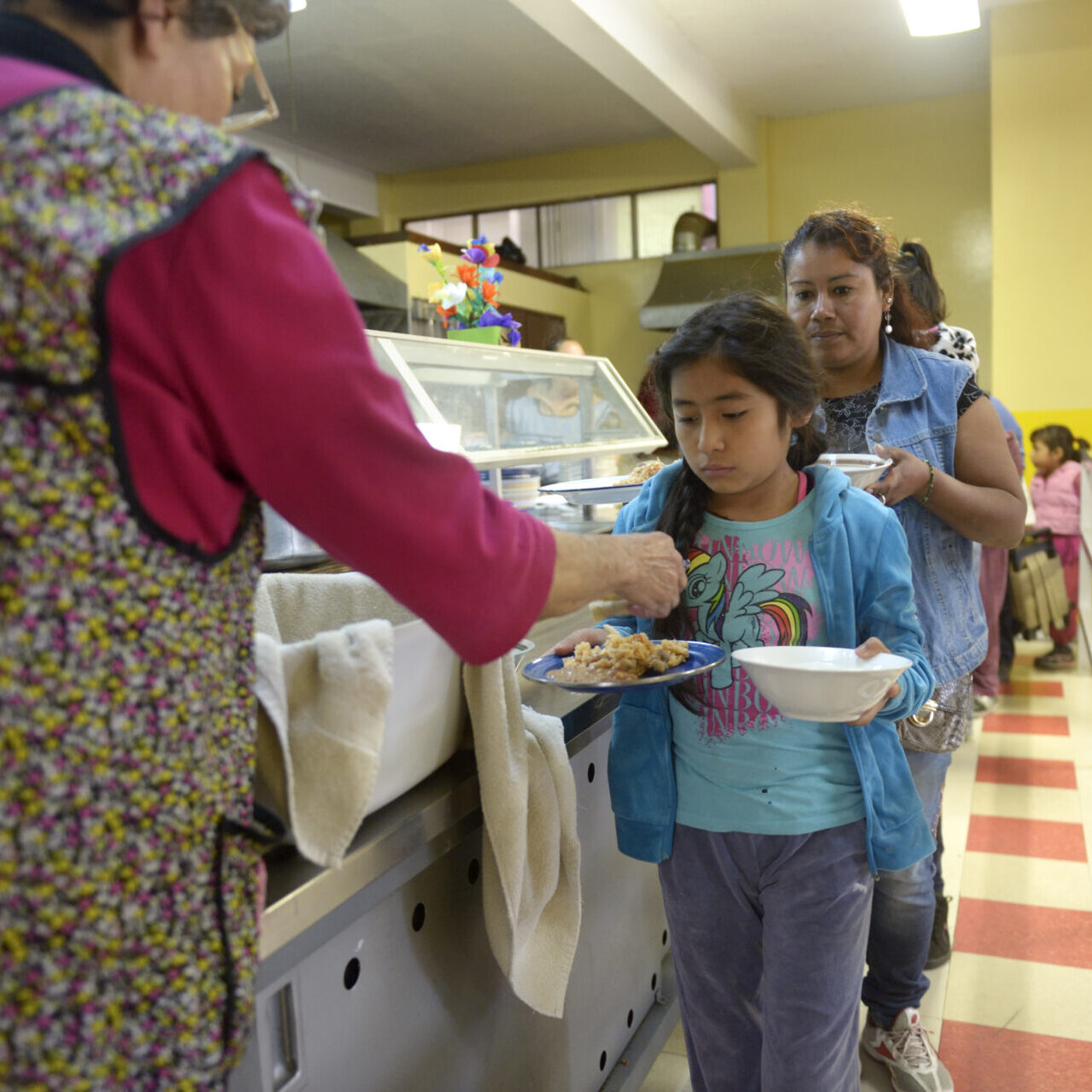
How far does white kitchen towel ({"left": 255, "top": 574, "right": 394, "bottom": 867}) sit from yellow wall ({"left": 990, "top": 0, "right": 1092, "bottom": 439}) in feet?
→ 20.3

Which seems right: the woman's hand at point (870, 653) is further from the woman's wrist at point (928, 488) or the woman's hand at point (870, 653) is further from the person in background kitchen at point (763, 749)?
the woman's wrist at point (928, 488)

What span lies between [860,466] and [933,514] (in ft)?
0.97

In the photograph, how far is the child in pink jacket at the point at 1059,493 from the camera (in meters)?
5.76

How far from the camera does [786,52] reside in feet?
23.8

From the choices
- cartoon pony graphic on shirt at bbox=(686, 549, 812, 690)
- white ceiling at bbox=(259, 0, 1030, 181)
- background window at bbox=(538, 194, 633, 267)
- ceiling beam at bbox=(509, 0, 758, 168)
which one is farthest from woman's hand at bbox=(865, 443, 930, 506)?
background window at bbox=(538, 194, 633, 267)

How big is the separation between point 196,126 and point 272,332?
0.17 meters

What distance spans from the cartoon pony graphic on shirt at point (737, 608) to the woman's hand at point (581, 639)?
6.3 inches

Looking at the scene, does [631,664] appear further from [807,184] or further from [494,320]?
[807,184]

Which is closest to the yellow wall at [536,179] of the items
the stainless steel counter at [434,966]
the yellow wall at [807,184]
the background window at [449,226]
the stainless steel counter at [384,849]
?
the yellow wall at [807,184]

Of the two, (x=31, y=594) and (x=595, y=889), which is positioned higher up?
(x=31, y=594)

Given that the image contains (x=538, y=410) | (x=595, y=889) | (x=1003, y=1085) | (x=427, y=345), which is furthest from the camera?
(x=538, y=410)

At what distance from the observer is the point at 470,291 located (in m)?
2.94

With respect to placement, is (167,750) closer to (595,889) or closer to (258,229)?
(258,229)

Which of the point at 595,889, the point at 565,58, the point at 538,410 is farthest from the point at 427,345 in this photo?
the point at 565,58
